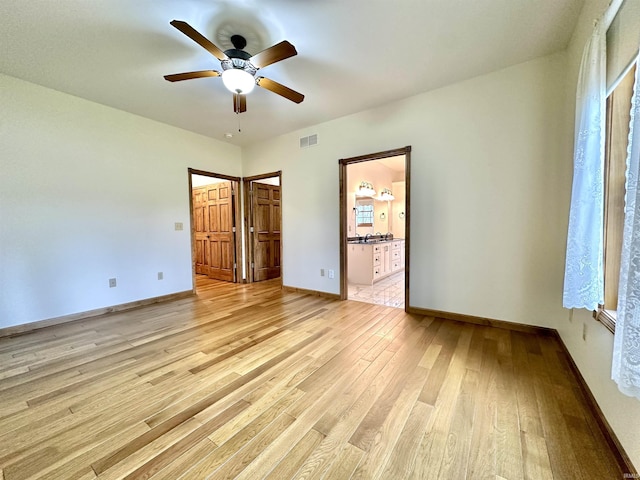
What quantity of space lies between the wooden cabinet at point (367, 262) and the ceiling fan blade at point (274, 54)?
356cm

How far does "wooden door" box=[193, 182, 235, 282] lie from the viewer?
5250 millimetres

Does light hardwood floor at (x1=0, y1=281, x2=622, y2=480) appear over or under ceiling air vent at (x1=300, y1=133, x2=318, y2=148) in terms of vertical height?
under

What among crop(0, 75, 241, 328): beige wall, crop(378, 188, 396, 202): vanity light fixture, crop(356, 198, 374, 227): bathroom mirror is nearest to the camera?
crop(0, 75, 241, 328): beige wall

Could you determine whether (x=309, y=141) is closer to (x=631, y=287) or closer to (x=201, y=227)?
(x=201, y=227)

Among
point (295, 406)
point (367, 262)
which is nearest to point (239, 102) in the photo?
point (295, 406)

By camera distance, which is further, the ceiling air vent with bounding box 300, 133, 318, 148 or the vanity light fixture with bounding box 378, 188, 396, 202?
the vanity light fixture with bounding box 378, 188, 396, 202

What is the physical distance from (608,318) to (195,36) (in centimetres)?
307

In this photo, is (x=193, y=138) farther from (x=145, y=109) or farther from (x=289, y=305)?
(x=289, y=305)

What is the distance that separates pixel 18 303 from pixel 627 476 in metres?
4.91

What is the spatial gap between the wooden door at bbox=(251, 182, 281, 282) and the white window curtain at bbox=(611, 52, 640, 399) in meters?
4.80

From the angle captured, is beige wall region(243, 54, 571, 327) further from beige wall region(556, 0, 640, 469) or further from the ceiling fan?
the ceiling fan

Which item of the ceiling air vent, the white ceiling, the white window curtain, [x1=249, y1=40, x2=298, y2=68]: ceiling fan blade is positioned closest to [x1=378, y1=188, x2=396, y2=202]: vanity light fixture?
the ceiling air vent

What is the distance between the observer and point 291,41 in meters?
2.18

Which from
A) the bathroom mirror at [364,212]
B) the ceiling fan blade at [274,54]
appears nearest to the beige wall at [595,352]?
the ceiling fan blade at [274,54]
